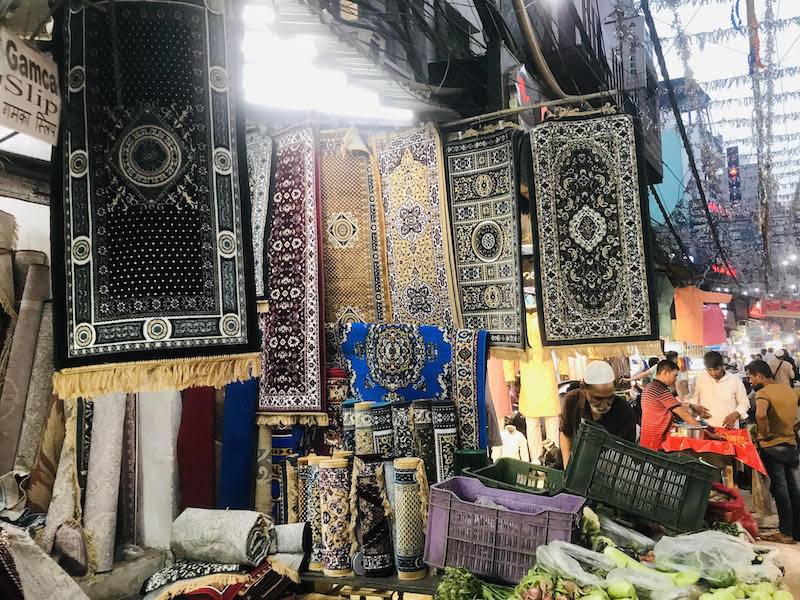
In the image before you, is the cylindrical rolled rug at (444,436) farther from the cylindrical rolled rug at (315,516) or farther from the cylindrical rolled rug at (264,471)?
the cylindrical rolled rug at (264,471)

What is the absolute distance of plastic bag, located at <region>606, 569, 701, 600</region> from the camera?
2138 mm

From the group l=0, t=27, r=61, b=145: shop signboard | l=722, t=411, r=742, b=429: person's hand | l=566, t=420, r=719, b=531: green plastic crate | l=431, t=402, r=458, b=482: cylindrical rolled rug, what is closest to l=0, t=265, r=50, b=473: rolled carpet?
l=0, t=27, r=61, b=145: shop signboard

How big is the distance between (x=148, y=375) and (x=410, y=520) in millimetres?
1297

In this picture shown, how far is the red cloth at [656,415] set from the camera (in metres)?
5.65

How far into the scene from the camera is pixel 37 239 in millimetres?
3586

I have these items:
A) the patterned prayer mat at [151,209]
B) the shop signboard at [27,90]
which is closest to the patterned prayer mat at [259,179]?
the patterned prayer mat at [151,209]

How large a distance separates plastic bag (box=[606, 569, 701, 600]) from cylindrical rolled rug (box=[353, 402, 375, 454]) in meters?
1.35

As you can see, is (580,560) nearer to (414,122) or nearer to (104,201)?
(104,201)

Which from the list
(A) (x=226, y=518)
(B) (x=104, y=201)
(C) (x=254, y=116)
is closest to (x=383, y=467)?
(A) (x=226, y=518)

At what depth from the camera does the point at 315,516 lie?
3.07m

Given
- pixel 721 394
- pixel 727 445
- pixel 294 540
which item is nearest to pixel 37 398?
pixel 294 540

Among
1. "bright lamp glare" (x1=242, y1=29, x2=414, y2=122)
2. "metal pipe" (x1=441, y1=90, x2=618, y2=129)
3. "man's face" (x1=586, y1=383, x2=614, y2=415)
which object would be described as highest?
"bright lamp glare" (x1=242, y1=29, x2=414, y2=122)

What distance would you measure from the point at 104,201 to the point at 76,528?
1685mm

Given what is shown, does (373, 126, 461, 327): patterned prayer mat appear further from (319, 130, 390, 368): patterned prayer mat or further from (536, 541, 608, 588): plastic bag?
(536, 541, 608, 588): plastic bag
